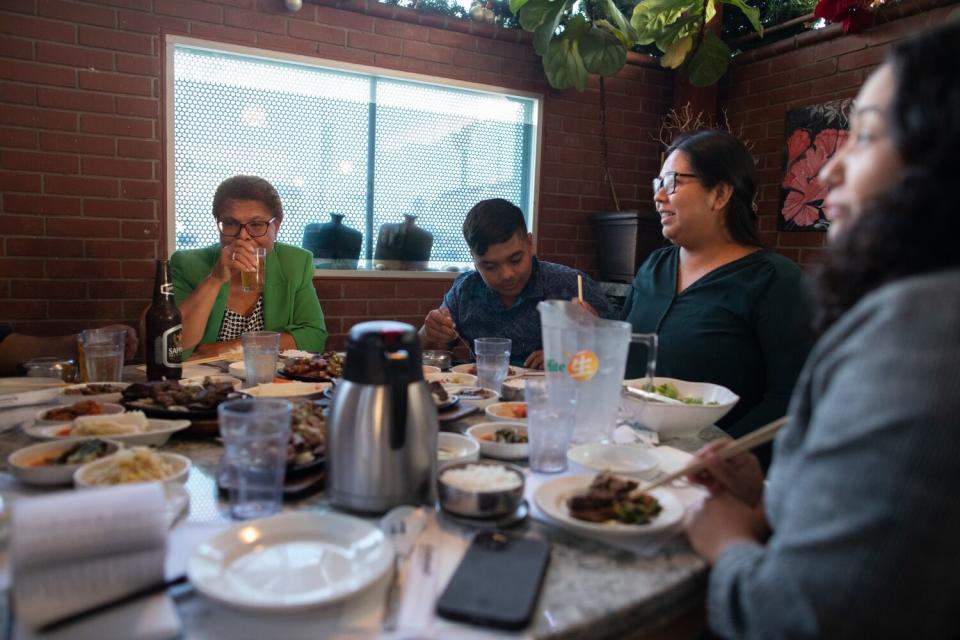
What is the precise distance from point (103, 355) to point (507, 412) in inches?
44.5

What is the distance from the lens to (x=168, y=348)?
1.87 meters

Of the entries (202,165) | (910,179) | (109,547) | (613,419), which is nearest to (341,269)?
(202,165)

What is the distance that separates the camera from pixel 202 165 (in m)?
3.46

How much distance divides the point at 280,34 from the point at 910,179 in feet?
11.5

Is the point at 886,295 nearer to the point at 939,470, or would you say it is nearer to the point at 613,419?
the point at 939,470

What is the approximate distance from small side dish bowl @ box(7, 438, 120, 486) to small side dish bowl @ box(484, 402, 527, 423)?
0.81 meters

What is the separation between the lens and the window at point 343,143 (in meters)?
3.45

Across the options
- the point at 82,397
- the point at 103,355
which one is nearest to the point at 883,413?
the point at 82,397

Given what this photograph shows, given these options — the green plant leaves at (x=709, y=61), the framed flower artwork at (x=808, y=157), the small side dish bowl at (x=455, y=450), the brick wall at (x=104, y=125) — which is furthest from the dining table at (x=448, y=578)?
the green plant leaves at (x=709, y=61)

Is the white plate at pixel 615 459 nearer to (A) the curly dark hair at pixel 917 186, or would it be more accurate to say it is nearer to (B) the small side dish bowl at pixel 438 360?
(A) the curly dark hair at pixel 917 186

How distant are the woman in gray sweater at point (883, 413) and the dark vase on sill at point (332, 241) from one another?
3226 millimetres

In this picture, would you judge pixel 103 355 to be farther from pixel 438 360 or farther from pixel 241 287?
pixel 438 360

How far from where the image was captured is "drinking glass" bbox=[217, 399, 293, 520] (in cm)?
102

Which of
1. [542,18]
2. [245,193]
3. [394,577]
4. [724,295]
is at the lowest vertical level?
[394,577]
